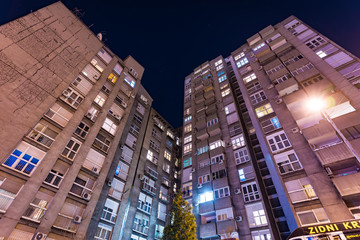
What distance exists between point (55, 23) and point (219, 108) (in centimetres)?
3011

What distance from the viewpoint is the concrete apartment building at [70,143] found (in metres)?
16.6

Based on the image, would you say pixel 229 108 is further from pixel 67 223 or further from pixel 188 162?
pixel 67 223

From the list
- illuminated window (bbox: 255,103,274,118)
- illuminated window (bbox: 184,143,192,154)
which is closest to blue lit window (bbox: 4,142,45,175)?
illuminated window (bbox: 184,143,192,154)

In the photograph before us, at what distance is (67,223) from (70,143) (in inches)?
326

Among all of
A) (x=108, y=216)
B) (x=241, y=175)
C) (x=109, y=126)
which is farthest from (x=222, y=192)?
(x=109, y=126)

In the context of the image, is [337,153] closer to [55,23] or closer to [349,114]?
[349,114]

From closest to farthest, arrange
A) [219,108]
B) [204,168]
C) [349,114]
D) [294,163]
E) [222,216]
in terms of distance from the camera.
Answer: [349,114]
[294,163]
[222,216]
[204,168]
[219,108]

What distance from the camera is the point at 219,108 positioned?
36.7 m

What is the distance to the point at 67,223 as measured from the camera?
17.9 m

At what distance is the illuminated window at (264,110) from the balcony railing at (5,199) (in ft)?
99.5

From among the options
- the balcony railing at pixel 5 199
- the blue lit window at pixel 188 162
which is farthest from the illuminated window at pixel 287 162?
the balcony railing at pixel 5 199

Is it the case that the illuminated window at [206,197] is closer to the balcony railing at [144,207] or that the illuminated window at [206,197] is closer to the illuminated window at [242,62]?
the balcony railing at [144,207]

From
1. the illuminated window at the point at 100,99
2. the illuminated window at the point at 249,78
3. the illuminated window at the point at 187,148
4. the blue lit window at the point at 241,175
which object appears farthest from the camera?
the illuminated window at the point at 249,78

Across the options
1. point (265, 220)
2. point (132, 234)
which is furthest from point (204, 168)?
point (132, 234)
